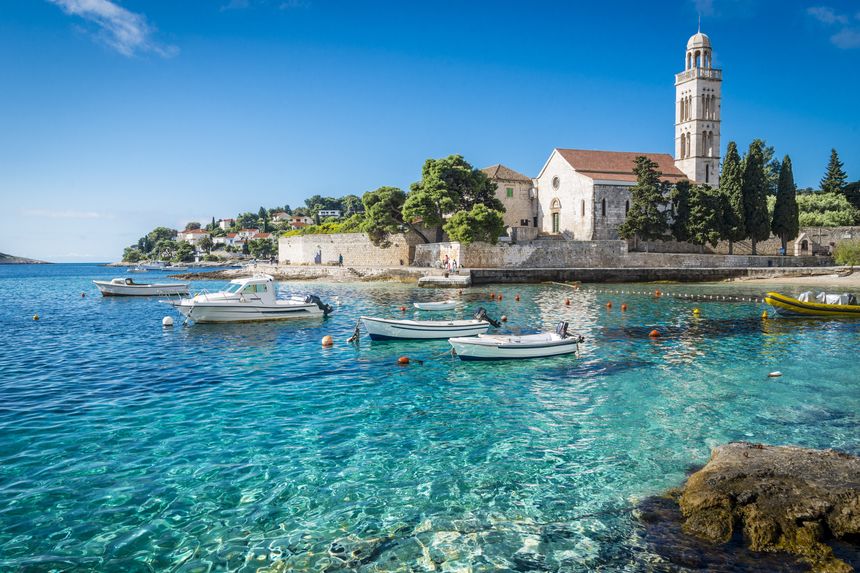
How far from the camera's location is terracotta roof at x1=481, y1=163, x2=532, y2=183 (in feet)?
187

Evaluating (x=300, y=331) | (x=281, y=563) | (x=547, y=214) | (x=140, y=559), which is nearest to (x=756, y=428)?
(x=281, y=563)

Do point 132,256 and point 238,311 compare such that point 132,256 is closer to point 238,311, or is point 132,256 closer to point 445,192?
point 445,192

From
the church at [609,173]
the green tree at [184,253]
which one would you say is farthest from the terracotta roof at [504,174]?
the green tree at [184,253]

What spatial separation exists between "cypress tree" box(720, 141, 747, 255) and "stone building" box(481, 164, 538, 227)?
731 inches

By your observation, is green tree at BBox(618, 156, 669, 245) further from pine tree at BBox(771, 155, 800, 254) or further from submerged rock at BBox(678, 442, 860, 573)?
submerged rock at BBox(678, 442, 860, 573)

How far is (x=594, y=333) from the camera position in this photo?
1948 cm

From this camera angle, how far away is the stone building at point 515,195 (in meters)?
56.8

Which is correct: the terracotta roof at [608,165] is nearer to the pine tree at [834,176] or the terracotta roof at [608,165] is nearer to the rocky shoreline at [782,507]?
the pine tree at [834,176]

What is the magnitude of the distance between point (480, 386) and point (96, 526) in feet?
26.5

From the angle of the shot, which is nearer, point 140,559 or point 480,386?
point 140,559

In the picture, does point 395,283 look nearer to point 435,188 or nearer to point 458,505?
point 435,188

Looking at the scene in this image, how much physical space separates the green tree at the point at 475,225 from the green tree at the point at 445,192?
2818 mm

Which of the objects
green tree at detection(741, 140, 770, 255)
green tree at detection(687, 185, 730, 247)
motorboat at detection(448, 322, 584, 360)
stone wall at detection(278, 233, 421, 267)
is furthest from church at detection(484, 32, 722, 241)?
motorboat at detection(448, 322, 584, 360)

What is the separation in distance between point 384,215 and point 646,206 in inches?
992
